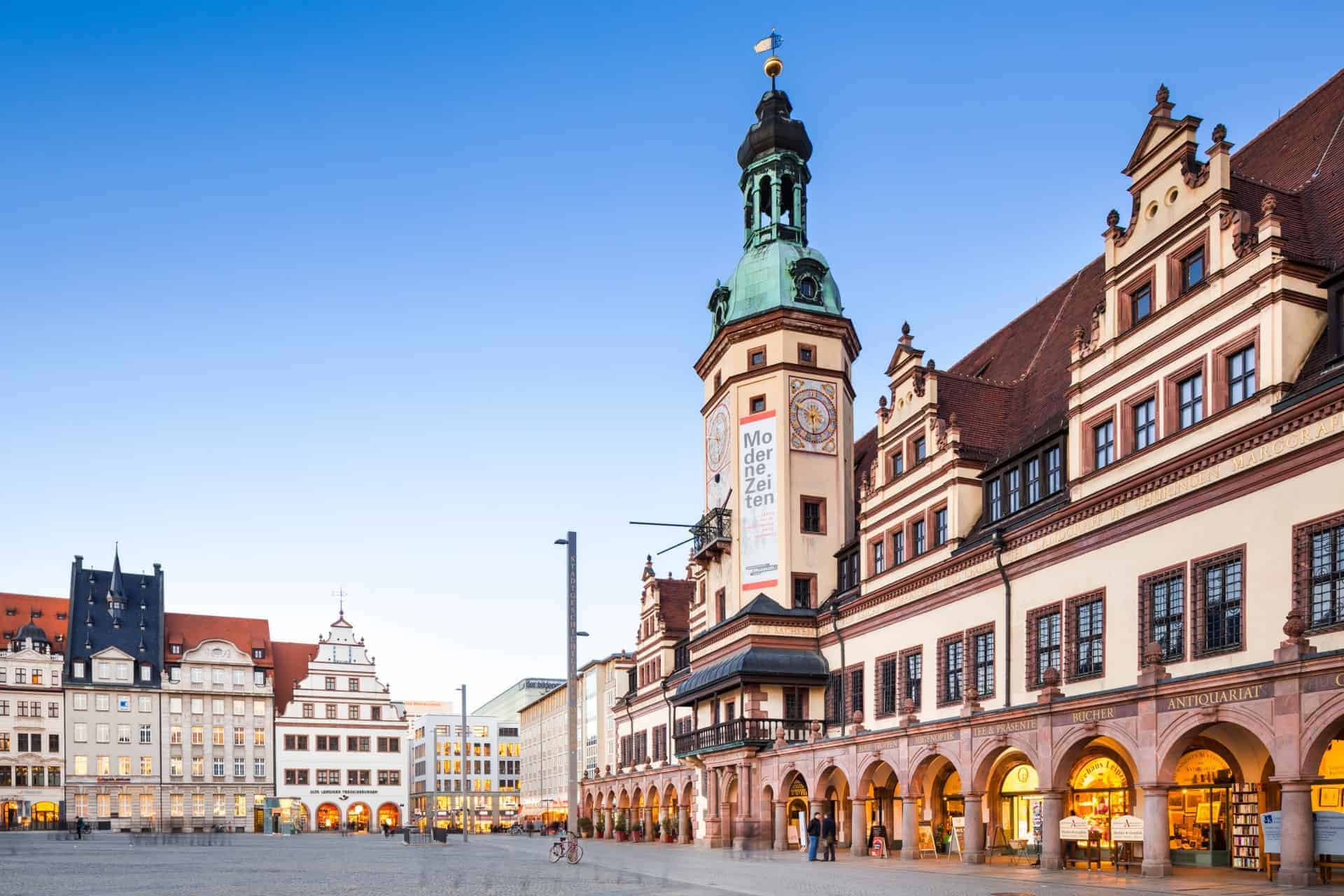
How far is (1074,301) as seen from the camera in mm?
40344

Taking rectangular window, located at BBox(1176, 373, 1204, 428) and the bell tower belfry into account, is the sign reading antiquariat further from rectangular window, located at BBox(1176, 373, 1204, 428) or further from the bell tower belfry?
the bell tower belfry

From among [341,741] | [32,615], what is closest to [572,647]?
[341,741]

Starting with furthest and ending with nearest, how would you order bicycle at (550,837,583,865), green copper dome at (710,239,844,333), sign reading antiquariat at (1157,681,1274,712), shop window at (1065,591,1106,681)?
green copper dome at (710,239,844,333), bicycle at (550,837,583,865), shop window at (1065,591,1106,681), sign reading antiquariat at (1157,681,1274,712)

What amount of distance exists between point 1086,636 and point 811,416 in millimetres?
21826

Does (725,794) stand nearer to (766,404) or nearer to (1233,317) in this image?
(766,404)

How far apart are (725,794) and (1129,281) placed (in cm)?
2784

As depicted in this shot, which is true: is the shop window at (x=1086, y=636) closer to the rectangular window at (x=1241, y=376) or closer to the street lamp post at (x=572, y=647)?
the rectangular window at (x=1241, y=376)

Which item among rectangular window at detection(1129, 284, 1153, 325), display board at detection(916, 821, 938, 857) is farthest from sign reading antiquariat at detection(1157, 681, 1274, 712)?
display board at detection(916, 821, 938, 857)

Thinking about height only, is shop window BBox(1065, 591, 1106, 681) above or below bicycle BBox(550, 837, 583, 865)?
above

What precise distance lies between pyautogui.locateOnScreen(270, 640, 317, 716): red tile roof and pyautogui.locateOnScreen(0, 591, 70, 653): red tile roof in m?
18.7

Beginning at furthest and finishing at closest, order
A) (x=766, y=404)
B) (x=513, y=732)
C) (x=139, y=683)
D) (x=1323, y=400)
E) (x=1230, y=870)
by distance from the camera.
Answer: (x=513, y=732) < (x=139, y=683) < (x=766, y=404) < (x=1230, y=870) < (x=1323, y=400)

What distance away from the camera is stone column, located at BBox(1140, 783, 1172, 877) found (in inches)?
976

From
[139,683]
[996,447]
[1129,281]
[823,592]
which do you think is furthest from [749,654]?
[139,683]

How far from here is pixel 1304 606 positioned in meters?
23.5
